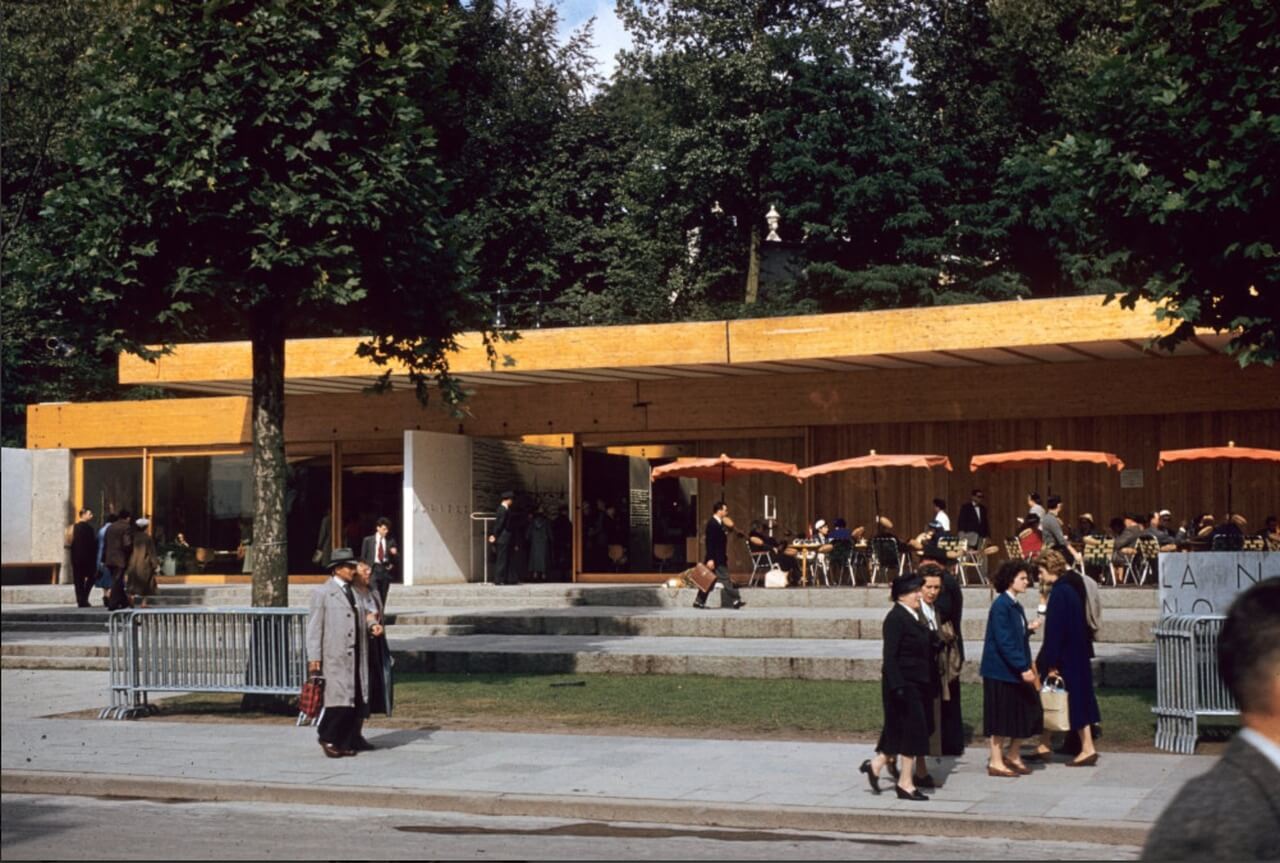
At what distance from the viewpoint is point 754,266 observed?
1966 inches

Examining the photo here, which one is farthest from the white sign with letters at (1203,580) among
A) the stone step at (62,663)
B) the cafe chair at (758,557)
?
the cafe chair at (758,557)

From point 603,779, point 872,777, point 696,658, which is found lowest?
point 603,779

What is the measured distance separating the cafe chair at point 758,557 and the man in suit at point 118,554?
10.4 meters

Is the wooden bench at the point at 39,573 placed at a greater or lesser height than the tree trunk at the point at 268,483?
lesser

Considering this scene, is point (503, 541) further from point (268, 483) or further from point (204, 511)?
point (268, 483)

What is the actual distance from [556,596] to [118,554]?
7234 mm

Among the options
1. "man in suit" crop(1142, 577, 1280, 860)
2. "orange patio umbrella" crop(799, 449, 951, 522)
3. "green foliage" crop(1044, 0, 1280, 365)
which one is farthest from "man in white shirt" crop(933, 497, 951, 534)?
"man in suit" crop(1142, 577, 1280, 860)

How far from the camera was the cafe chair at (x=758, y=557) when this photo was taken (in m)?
29.8

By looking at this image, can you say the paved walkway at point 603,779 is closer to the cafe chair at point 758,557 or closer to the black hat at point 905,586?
→ the black hat at point 905,586

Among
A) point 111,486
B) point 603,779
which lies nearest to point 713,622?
point 603,779

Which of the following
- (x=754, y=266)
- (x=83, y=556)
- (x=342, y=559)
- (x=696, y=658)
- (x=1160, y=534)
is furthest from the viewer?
(x=754, y=266)

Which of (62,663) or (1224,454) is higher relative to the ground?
(1224,454)

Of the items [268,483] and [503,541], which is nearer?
[268,483]

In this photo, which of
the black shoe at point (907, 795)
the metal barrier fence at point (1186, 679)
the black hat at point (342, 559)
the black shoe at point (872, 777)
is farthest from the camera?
the black hat at point (342, 559)
